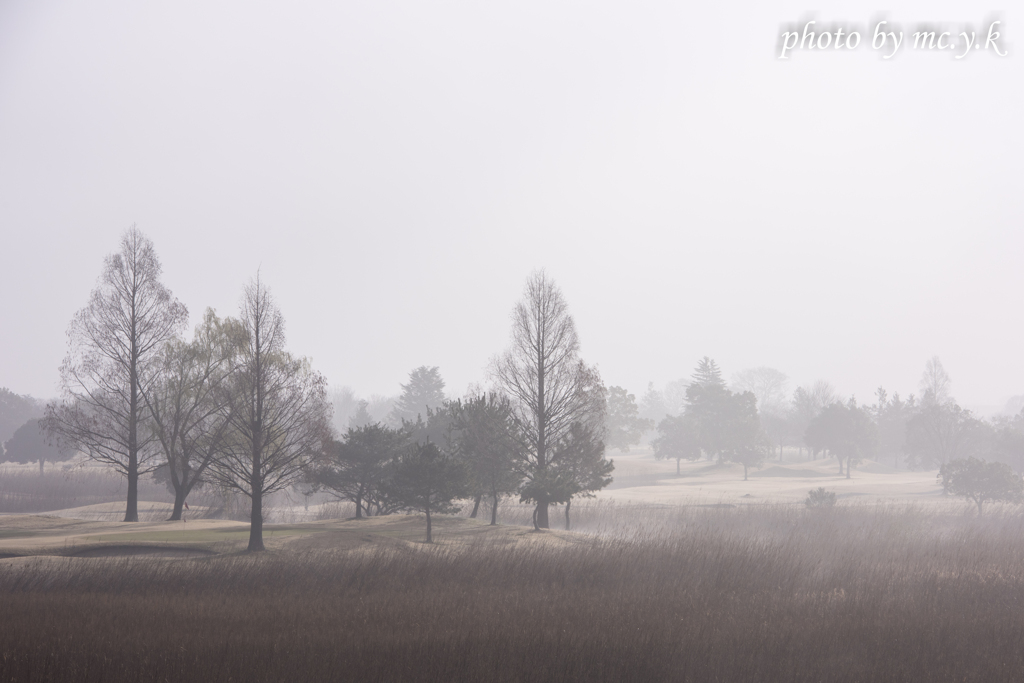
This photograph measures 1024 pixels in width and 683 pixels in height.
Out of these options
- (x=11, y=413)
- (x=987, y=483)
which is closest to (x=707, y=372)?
(x=987, y=483)

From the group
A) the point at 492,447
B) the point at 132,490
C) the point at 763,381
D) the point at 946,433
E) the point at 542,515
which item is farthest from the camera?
the point at 763,381

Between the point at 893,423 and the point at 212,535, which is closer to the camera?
the point at 212,535

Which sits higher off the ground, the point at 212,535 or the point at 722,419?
A: the point at 722,419

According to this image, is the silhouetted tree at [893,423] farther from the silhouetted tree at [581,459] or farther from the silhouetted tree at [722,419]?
the silhouetted tree at [581,459]

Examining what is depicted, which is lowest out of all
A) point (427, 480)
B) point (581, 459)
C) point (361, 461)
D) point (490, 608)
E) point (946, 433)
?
point (490, 608)

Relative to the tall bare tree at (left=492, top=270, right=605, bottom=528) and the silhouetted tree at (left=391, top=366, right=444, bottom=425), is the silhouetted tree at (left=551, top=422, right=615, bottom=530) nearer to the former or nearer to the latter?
the tall bare tree at (left=492, top=270, right=605, bottom=528)

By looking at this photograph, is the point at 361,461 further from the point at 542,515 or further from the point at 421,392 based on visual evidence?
the point at 421,392

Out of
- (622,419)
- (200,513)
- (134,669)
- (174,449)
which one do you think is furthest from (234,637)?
(622,419)

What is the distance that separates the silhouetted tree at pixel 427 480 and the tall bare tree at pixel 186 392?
11620mm

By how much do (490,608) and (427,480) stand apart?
12038 mm

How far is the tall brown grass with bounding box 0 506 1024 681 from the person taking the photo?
354 inches

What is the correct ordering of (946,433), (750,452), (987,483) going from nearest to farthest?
(987,483), (946,433), (750,452)

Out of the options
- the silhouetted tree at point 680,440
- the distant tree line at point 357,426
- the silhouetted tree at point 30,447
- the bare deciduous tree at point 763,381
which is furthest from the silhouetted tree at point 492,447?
the bare deciduous tree at point 763,381

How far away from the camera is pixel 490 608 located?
11992mm
